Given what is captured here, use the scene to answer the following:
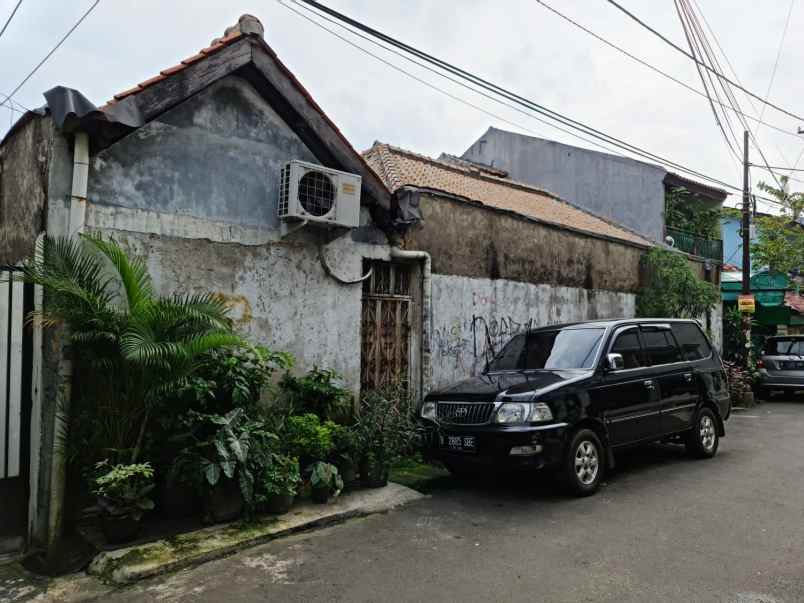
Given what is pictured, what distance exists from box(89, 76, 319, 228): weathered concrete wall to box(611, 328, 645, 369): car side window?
4335 mm

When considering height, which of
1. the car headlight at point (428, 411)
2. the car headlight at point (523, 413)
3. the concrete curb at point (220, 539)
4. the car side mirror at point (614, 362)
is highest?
the car side mirror at point (614, 362)

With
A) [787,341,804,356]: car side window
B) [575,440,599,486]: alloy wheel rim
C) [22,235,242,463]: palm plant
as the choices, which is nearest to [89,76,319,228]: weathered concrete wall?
[22,235,242,463]: palm plant

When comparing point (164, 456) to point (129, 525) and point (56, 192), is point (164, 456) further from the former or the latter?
point (56, 192)

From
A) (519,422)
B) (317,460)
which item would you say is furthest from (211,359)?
(519,422)

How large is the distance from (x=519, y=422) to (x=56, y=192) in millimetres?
4834

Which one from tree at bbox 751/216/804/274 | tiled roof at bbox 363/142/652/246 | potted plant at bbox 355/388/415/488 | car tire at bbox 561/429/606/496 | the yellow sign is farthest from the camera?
tree at bbox 751/216/804/274

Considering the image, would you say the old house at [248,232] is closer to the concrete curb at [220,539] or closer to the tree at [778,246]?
the concrete curb at [220,539]

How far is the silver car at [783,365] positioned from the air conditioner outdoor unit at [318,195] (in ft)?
42.8

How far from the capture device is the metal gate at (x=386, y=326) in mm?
8352

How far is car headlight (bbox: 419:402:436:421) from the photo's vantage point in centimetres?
684

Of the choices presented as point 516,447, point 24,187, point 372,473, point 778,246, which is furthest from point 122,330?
point 778,246

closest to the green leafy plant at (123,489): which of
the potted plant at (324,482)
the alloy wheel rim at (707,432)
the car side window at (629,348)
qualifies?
the potted plant at (324,482)

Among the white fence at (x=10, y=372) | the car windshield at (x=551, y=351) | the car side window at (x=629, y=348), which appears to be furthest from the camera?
the car side window at (x=629, y=348)

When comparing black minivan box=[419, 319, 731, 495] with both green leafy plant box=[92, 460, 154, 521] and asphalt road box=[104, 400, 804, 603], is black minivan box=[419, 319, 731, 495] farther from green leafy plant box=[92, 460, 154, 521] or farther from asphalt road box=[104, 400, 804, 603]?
green leafy plant box=[92, 460, 154, 521]
